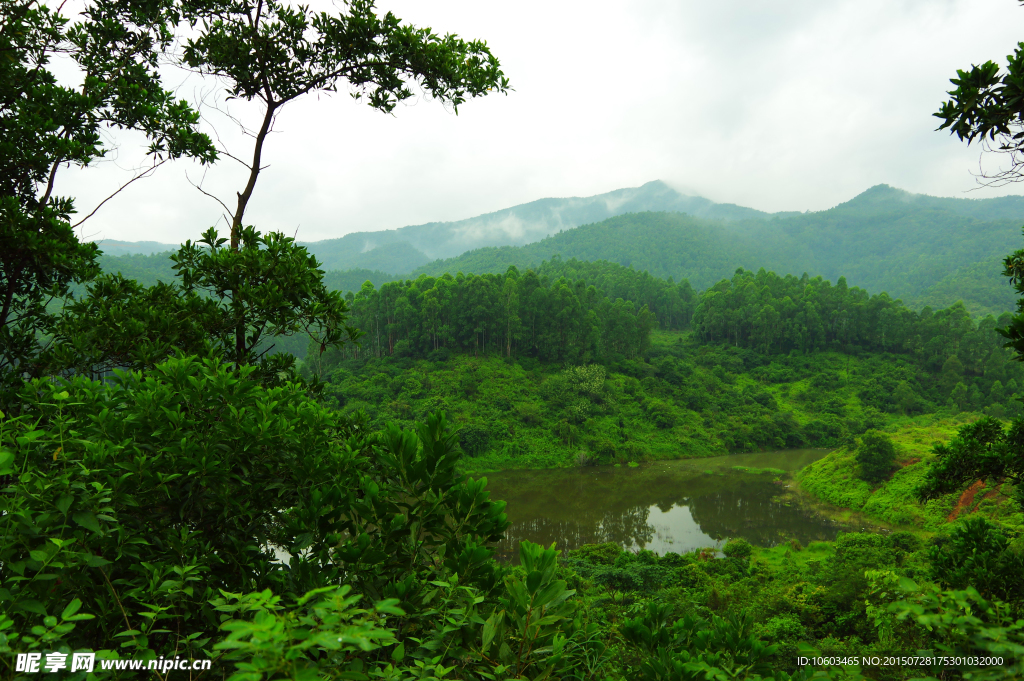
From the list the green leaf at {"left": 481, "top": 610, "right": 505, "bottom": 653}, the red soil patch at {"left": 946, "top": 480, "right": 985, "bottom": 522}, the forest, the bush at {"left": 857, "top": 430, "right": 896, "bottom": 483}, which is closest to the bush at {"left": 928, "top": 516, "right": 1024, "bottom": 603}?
the forest

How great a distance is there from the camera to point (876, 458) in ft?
67.3

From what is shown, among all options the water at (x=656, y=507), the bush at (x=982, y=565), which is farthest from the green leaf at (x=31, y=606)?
the water at (x=656, y=507)

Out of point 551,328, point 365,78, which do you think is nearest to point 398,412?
point 551,328

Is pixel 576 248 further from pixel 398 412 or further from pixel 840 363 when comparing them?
pixel 398 412

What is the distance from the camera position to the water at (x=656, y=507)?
58.8 feet

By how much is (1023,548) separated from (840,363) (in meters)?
43.7

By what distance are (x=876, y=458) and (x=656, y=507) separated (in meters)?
9.53

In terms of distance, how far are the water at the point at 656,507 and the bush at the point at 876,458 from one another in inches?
131

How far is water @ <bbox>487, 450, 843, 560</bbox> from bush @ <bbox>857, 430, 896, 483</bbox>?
3.32m

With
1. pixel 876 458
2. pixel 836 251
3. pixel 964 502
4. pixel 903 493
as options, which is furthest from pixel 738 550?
pixel 836 251

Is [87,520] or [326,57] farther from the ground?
[326,57]

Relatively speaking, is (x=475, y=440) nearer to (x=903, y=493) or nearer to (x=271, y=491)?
(x=903, y=493)

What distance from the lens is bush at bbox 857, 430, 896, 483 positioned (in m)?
20.4

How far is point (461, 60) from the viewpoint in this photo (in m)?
4.10
